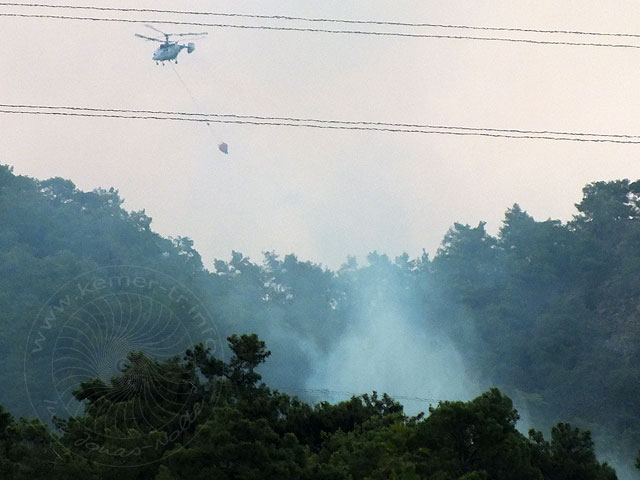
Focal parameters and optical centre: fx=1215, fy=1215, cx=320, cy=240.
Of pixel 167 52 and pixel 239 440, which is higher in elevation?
pixel 167 52

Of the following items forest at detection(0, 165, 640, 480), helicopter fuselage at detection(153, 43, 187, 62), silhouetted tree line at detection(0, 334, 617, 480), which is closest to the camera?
silhouetted tree line at detection(0, 334, 617, 480)

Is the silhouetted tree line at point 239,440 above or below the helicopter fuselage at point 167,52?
below

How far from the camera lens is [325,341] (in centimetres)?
9312

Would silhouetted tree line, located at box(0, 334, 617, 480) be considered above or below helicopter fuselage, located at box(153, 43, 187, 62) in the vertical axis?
below

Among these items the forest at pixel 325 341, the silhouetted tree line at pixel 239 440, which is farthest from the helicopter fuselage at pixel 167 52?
the silhouetted tree line at pixel 239 440

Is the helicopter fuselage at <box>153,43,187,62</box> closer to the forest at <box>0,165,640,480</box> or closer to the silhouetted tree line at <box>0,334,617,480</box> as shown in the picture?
the forest at <box>0,165,640,480</box>

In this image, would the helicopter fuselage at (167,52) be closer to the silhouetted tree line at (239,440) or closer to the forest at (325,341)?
the forest at (325,341)

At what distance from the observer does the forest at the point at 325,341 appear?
100 ft

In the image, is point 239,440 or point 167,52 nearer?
point 239,440

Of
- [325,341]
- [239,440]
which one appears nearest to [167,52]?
[239,440]

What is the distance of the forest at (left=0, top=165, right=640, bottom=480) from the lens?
30592mm

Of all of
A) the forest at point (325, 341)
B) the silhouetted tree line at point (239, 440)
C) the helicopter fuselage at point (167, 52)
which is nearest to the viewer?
the silhouetted tree line at point (239, 440)

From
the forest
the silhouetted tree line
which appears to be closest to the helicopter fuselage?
the forest

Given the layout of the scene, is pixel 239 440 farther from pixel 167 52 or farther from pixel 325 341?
pixel 325 341
